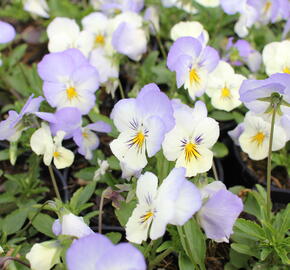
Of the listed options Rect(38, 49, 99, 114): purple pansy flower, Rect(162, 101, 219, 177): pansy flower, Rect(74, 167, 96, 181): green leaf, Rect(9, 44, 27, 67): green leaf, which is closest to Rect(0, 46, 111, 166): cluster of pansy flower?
Rect(38, 49, 99, 114): purple pansy flower

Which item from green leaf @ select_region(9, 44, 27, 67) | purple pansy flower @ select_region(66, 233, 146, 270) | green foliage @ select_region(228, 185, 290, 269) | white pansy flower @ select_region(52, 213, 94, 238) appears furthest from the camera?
green leaf @ select_region(9, 44, 27, 67)

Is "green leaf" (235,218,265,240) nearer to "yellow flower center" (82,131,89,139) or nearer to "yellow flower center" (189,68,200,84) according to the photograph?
"yellow flower center" (189,68,200,84)

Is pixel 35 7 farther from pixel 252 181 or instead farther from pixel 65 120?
pixel 252 181

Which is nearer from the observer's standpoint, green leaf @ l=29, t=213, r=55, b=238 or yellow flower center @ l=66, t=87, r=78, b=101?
green leaf @ l=29, t=213, r=55, b=238

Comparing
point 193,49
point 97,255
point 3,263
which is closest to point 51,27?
point 193,49

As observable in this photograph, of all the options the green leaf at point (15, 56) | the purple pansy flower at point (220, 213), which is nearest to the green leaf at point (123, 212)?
the purple pansy flower at point (220, 213)

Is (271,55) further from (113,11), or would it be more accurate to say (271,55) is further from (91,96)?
(113,11)

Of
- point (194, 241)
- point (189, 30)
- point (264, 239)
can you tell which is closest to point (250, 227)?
point (264, 239)
